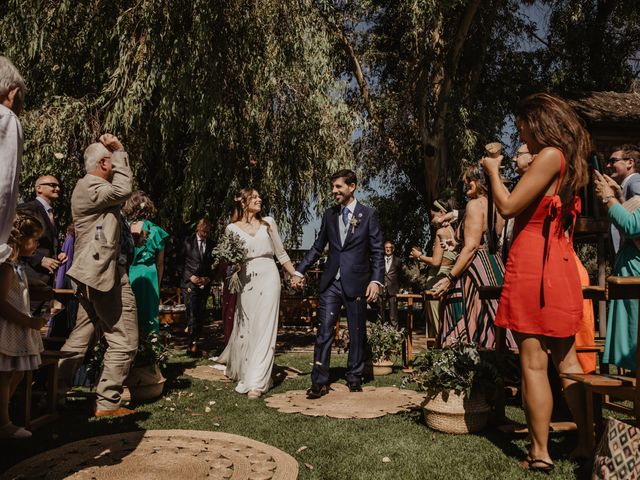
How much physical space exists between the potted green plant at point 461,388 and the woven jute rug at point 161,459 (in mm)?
1237

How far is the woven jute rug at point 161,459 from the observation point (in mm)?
3547

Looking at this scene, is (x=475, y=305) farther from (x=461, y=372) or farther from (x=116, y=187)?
(x=116, y=187)

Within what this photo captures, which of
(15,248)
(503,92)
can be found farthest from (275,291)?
(503,92)

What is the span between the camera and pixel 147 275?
23.1 feet

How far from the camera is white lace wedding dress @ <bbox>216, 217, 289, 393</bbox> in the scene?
614 cm

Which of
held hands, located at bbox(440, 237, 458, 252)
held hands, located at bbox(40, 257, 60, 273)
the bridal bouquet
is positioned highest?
held hands, located at bbox(440, 237, 458, 252)

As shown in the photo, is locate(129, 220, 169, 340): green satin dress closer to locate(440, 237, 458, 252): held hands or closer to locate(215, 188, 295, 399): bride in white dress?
locate(215, 188, 295, 399): bride in white dress

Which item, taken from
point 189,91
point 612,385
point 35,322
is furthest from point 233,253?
point 612,385

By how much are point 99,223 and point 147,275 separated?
2.18m

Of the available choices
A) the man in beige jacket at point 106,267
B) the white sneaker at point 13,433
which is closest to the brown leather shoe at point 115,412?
the man in beige jacket at point 106,267

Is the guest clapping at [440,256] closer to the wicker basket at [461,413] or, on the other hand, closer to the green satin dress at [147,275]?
the wicker basket at [461,413]

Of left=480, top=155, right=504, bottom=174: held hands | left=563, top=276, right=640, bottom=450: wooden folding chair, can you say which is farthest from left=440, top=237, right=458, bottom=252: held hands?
left=563, top=276, right=640, bottom=450: wooden folding chair

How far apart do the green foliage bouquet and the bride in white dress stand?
2.15 metres

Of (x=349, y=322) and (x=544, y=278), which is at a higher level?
(x=544, y=278)
